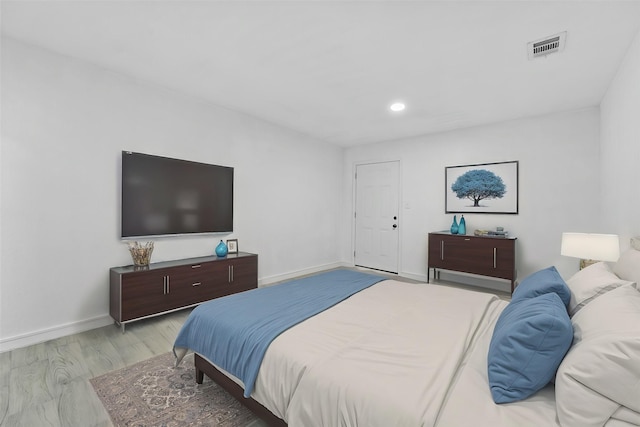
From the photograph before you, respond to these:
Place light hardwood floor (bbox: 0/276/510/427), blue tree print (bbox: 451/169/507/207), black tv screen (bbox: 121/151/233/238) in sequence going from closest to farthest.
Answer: light hardwood floor (bbox: 0/276/510/427) < black tv screen (bbox: 121/151/233/238) < blue tree print (bbox: 451/169/507/207)

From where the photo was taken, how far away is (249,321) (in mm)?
1716

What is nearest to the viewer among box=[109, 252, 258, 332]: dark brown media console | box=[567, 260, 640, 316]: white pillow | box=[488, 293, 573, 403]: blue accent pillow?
box=[488, 293, 573, 403]: blue accent pillow

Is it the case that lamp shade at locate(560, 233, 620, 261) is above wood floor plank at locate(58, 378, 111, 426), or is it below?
above

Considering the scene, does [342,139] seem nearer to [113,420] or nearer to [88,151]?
[88,151]

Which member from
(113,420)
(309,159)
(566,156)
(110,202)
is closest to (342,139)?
(309,159)

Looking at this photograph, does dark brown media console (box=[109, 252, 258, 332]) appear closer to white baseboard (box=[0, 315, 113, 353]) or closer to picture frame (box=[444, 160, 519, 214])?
white baseboard (box=[0, 315, 113, 353])

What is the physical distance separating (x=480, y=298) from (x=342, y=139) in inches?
155

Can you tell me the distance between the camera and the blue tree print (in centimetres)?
443

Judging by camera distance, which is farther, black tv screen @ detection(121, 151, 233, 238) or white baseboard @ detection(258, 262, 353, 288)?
white baseboard @ detection(258, 262, 353, 288)

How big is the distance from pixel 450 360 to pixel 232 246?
10.7 feet

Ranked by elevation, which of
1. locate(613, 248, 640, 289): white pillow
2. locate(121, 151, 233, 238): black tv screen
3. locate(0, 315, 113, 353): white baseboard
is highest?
locate(121, 151, 233, 238): black tv screen

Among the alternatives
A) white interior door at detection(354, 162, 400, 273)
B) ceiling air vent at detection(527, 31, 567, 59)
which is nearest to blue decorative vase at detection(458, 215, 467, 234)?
white interior door at detection(354, 162, 400, 273)

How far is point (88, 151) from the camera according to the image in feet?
9.36

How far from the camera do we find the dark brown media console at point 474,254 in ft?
13.0
